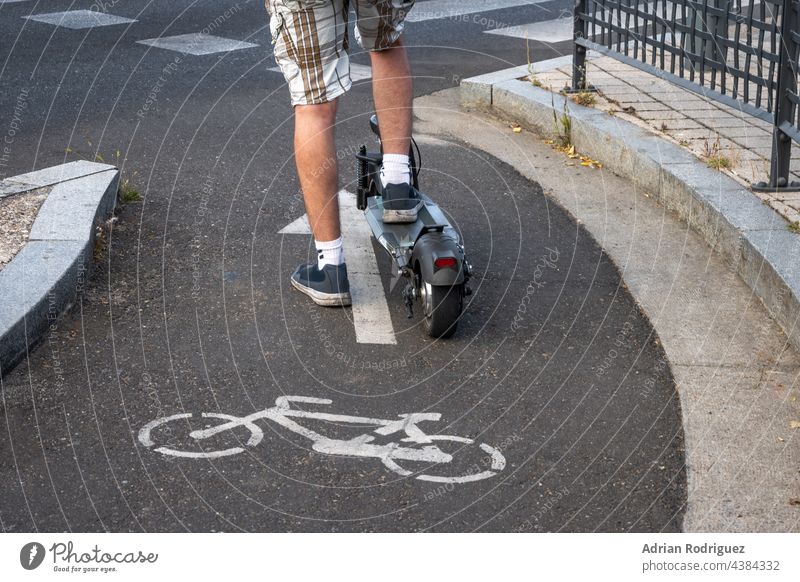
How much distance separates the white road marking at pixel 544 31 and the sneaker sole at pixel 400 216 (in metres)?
5.26

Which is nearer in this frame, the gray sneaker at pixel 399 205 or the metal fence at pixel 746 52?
the gray sneaker at pixel 399 205

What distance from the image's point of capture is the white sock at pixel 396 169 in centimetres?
450

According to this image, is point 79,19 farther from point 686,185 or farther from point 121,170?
point 686,185

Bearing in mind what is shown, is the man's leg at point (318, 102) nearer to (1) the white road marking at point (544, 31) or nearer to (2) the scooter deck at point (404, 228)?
(2) the scooter deck at point (404, 228)

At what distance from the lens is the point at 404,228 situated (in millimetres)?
4492

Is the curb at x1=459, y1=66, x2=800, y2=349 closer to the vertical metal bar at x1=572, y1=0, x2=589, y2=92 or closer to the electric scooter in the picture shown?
the vertical metal bar at x1=572, y1=0, x2=589, y2=92

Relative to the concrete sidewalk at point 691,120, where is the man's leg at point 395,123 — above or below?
above

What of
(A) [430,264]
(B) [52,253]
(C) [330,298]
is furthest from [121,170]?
(A) [430,264]

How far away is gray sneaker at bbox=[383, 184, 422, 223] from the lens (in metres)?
4.50

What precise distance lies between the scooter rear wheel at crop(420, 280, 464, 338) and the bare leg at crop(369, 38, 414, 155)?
76 cm

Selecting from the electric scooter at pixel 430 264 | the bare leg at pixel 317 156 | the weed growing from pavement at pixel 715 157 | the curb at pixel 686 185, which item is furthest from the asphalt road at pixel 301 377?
the weed growing from pavement at pixel 715 157

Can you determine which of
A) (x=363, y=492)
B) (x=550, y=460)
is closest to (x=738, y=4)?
(x=550, y=460)

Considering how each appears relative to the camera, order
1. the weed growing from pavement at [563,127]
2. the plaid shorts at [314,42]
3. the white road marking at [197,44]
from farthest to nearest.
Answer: the white road marking at [197,44]
the weed growing from pavement at [563,127]
the plaid shorts at [314,42]
